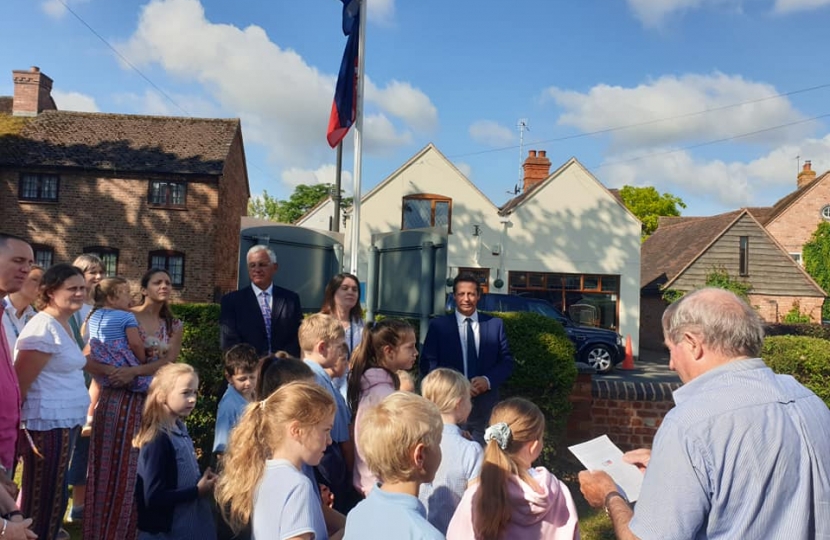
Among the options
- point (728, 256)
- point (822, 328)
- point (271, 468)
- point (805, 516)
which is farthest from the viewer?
point (728, 256)

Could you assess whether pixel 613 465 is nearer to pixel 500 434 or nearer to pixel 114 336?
pixel 500 434

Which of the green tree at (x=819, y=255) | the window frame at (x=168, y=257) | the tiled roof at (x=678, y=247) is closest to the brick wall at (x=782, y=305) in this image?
the tiled roof at (x=678, y=247)

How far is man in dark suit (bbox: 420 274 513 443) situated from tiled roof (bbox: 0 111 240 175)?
1918cm

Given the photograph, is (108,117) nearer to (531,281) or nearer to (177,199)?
(177,199)

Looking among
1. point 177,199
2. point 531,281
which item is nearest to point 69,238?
point 177,199

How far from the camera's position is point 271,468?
245 centimetres

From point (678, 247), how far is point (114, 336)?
94.6 feet

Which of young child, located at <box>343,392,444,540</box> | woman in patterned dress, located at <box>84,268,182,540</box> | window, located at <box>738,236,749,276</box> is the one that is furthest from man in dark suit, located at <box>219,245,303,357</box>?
window, located at <box>738,236,749,276</box>

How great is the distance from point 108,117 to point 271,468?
25.9 m

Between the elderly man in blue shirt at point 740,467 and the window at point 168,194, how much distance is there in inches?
909

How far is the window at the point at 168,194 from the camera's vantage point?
2272cm

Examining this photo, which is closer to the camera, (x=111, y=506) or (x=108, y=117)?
(x=111, y=506)

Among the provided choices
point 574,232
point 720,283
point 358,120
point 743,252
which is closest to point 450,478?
point 358,120

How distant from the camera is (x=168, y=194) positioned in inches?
897
